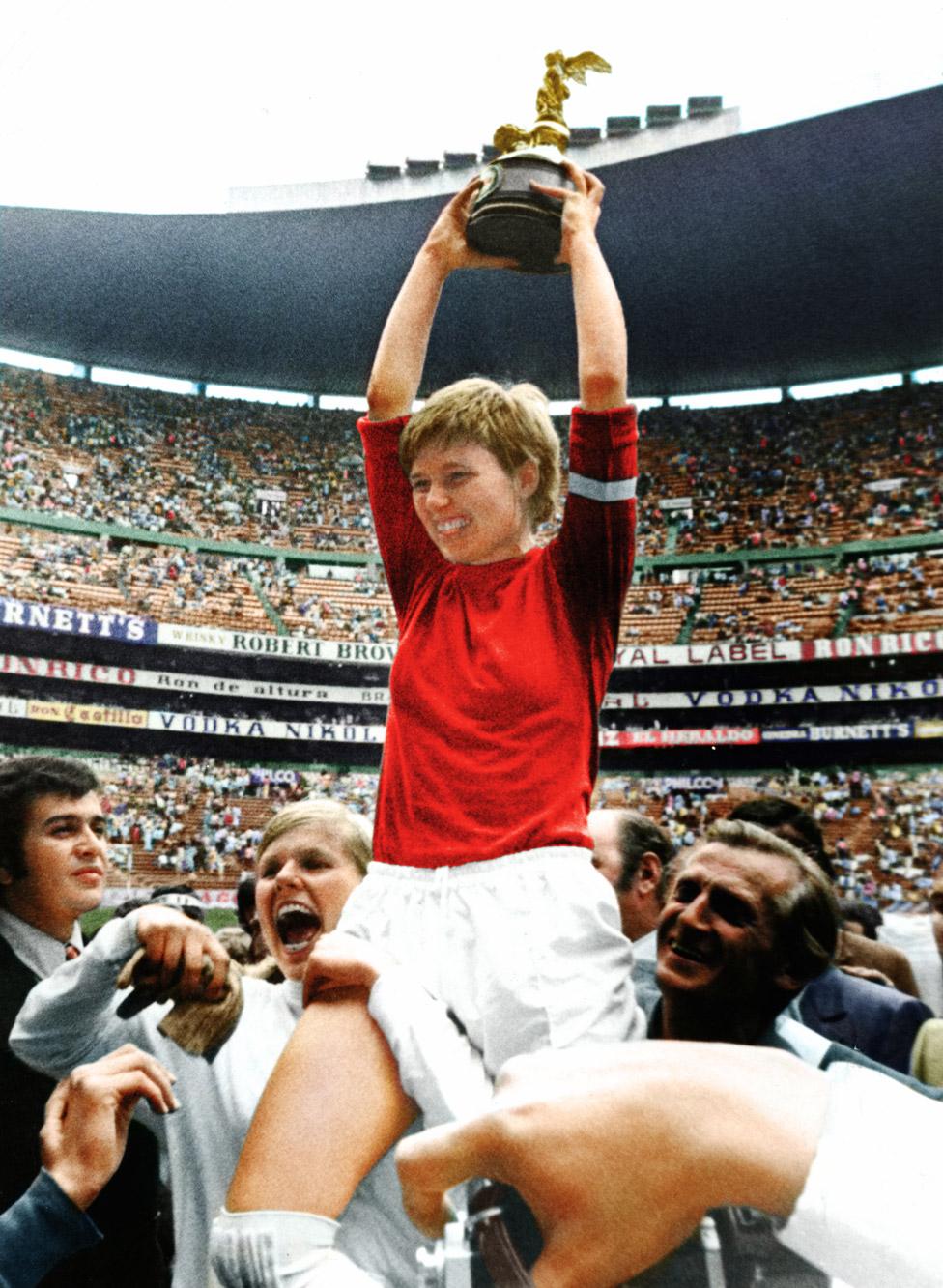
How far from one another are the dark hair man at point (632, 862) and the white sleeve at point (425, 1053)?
1.35ft

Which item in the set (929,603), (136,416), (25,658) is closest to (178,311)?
(136,416)

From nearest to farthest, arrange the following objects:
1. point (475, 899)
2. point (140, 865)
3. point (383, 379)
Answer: point (475, 899)
point (383, 379)
point (140, 865)

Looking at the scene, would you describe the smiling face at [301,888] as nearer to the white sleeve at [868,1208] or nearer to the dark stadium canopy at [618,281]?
the white sleeve at [868,1208]

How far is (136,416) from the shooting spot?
2021 mm

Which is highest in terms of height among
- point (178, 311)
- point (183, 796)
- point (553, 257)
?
point (178, 311)

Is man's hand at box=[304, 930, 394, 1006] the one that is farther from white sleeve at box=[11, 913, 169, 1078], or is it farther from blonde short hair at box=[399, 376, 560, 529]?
blonde short hair at box=[399, 376, 560, 529]

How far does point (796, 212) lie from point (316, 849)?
375 centimetres

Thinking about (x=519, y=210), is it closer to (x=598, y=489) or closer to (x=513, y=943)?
(x=598, y=489)

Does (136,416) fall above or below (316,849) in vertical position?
above

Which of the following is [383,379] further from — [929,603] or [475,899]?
[929,603]

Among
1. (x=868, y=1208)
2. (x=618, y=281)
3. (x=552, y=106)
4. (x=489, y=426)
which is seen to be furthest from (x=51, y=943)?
(x=618, y=281)

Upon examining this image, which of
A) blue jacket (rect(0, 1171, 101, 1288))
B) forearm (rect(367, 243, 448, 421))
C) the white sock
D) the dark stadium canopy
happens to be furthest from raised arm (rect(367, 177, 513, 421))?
blue jacket (rect(0, 1171, 101, 1288))

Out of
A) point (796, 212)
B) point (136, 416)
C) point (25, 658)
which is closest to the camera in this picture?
point (25, 658)

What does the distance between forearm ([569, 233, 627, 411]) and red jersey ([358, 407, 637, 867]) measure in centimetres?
2
